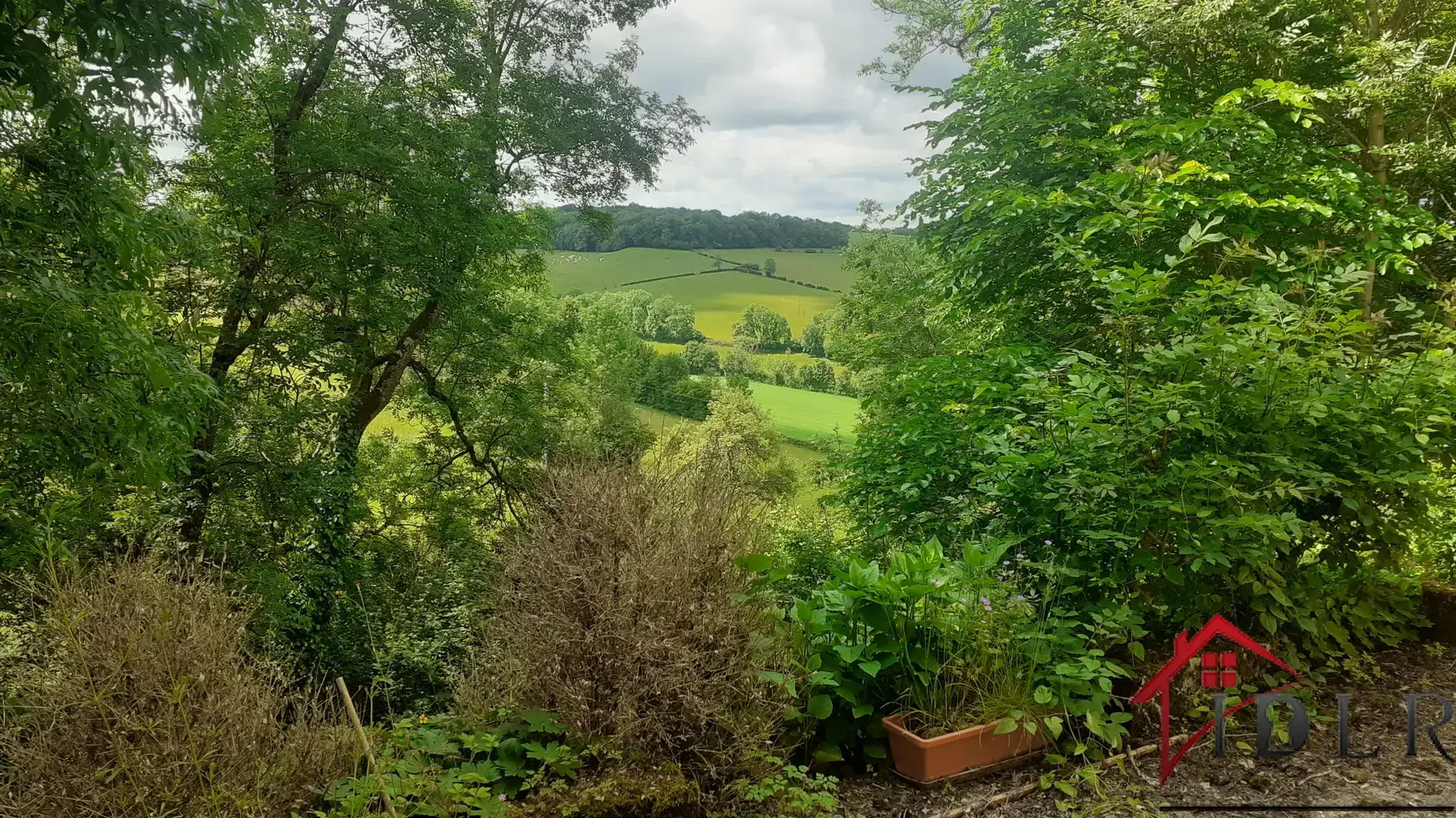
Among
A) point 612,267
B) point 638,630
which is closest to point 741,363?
point 612,267

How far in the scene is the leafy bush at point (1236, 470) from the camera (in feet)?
6.71

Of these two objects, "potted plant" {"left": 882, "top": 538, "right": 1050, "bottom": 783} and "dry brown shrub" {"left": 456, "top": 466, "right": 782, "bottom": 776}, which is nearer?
"dry brown shrub" {"left": 456, "top": 466, "right": 782, "bottom": 776}

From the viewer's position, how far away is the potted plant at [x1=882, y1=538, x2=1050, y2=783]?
181 centimetres

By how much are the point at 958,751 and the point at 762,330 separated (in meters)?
20.0

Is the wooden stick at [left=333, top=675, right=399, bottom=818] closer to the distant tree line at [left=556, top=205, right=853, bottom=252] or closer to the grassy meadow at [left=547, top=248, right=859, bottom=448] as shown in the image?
the distant tree line at [left=556, top=205, right=853, bottom=252]

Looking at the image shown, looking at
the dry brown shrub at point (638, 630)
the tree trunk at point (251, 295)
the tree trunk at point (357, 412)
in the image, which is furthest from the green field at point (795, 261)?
the dry brown shrub at point (638, 630)

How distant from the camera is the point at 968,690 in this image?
1945mm

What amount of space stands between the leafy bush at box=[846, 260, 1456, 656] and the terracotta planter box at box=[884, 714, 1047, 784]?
0.43 metres

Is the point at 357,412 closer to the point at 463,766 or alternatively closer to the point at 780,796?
the point at 463,766

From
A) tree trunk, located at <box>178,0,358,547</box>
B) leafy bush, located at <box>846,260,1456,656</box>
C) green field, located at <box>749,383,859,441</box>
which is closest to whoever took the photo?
leafy bush, located at <box>846,260,1456,656</box>

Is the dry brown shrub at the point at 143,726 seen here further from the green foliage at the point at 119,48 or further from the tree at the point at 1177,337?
the tree at the point at 1177,337

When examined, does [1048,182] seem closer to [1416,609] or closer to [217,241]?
[1416,609]

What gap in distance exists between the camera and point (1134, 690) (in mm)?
2062

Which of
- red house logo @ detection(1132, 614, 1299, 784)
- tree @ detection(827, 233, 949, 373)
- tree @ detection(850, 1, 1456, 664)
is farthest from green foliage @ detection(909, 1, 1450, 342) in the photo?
tree @ detection(827, 233, 949, 373)
